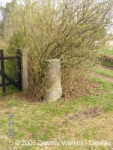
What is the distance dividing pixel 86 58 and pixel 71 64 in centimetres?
46

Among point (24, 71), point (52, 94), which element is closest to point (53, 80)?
point (52, 94)

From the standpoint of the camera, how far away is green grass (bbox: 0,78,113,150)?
318 cm

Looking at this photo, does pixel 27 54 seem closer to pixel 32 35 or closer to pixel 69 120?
pixel 32 35

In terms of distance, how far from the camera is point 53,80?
4812 mm

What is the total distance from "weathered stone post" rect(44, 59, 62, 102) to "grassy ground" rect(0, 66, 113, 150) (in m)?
0.23

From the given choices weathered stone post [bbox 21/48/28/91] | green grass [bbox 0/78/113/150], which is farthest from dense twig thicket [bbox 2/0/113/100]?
green grass [bbox 0/78/113/150]

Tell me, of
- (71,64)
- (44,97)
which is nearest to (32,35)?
(71,64)

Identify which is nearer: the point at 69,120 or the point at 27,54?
the point at 69,120

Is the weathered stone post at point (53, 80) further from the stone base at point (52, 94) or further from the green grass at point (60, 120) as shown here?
the green grass at point (60, 120)

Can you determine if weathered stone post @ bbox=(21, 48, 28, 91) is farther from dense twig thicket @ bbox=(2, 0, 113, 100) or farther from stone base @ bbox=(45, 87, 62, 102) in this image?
stone base @ bbox=(45, 87, 62, 102)

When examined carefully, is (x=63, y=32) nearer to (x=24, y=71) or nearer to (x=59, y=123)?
(x=24, y=71)

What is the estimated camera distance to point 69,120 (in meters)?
3.86

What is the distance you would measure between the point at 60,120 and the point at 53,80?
1282 millimetres

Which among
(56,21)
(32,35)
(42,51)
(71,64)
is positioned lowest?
(71,64)
